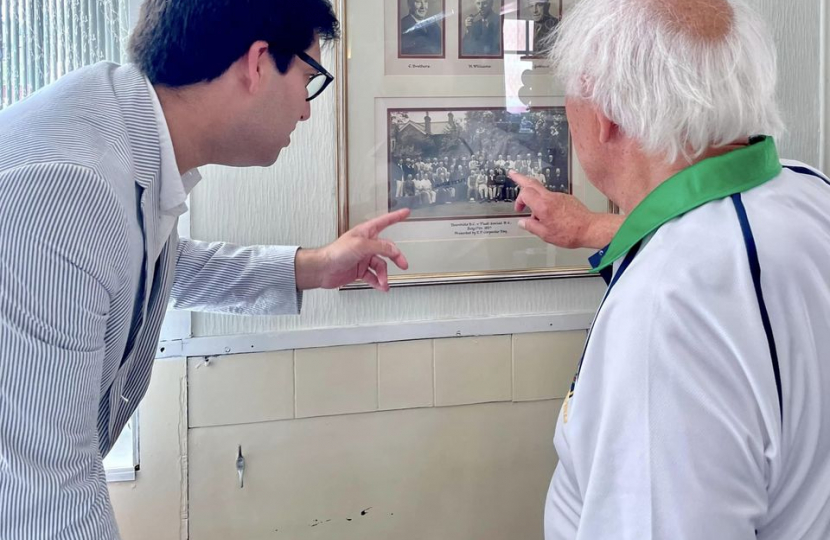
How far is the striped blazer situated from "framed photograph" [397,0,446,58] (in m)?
0.63

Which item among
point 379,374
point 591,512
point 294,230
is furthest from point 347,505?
point 591,512

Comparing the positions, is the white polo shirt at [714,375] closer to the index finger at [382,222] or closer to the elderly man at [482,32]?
the index finger at [382,222]

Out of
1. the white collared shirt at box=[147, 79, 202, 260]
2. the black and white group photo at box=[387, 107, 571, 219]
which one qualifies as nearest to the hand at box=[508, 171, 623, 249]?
the black and white group photo at box=[387, 107, 571, 219]

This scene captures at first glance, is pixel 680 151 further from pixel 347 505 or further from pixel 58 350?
pixel 347 505

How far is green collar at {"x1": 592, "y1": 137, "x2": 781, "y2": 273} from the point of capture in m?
0.82

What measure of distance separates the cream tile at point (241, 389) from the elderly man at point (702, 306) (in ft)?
2.28

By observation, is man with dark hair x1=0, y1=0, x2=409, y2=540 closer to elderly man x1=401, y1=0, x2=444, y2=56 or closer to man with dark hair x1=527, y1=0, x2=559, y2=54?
elderly man x1=401, y1=0, x2=444, y2=56

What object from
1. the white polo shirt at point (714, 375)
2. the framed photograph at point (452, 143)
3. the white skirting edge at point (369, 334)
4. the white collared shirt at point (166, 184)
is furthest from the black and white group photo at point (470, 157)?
the white polo shirt at point (714, 375)

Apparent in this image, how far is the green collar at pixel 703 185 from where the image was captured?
82 centimetres

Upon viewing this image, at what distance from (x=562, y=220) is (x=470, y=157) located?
258 mm

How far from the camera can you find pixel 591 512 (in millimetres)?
794

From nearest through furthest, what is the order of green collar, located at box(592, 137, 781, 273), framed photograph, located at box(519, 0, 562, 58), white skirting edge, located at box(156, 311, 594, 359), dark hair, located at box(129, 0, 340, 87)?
green collar, located at box(592, 137, 781, 273) → dark hair, located at box(129, 0, 340, 87) → white skirting edge, located at box(156, 311, 594, 359) → framed photograph, located at box(519, 0, 562, 58)

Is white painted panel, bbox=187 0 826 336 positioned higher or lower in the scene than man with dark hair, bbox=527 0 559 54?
lower

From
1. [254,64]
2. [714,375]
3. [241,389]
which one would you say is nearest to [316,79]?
[254,64]
